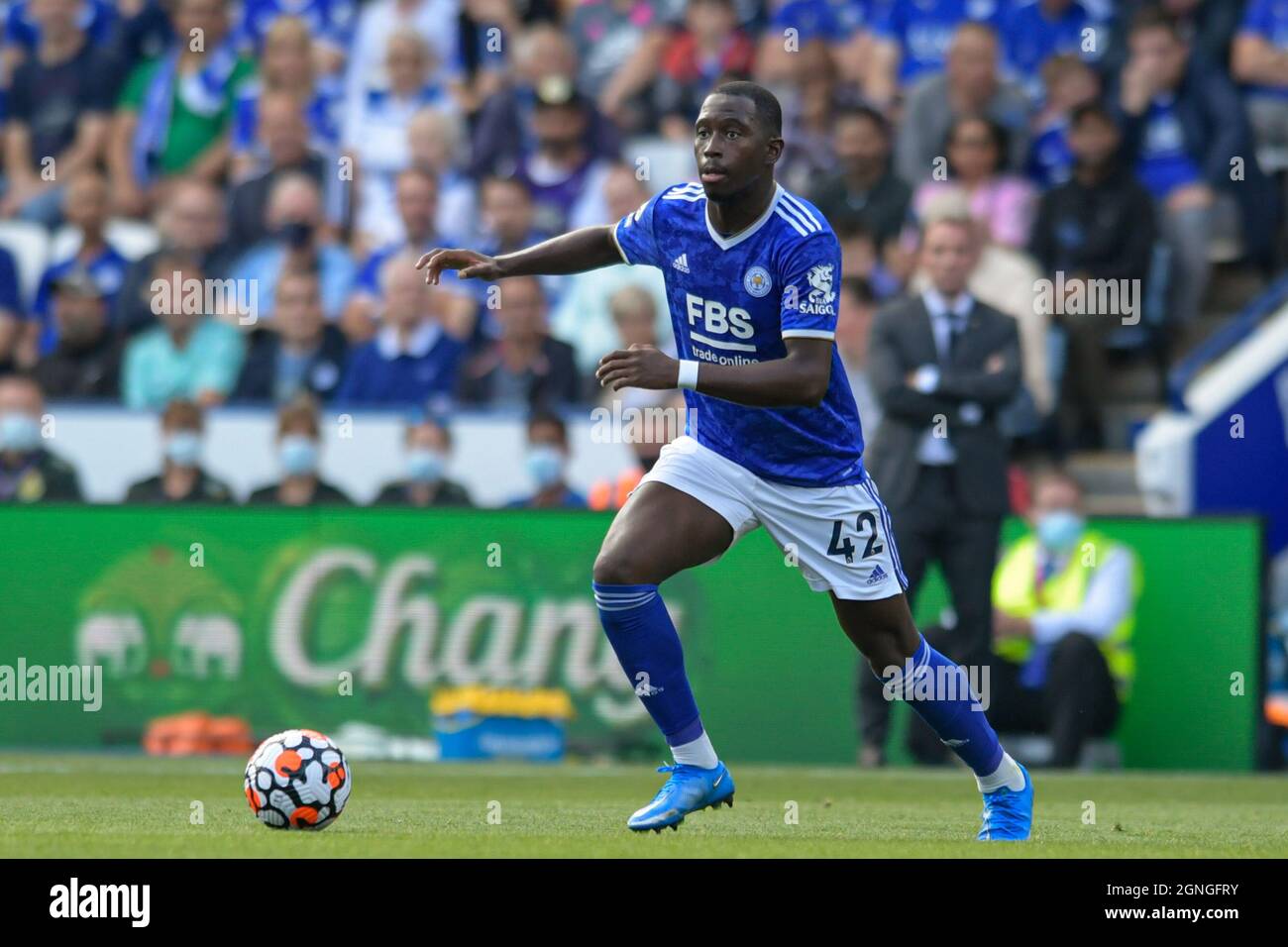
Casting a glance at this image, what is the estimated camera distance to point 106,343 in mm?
16172

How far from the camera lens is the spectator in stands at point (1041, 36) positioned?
15.9 m

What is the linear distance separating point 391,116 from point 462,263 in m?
8.70

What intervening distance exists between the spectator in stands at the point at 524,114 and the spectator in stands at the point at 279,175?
111 cm

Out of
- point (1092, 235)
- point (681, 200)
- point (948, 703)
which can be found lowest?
point (948, 703)

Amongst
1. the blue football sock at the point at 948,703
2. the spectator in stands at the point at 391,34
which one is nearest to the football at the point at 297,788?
the blue football sock at the point at 948,703

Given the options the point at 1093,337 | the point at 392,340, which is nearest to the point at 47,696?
the point at 392,340

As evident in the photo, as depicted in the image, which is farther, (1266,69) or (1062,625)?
(1266,69)

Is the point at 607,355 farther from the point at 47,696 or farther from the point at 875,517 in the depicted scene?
the point at 47,696

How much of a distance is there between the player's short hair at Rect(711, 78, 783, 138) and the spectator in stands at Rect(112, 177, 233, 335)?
29.6 ft

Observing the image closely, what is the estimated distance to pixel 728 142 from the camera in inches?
303

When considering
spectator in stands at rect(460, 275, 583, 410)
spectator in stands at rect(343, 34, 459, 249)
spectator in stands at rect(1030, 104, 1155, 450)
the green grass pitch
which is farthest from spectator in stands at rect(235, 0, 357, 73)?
the green grass pitch

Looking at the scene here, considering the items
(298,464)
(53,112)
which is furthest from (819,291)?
(53,112)

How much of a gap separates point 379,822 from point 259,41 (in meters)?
10.8

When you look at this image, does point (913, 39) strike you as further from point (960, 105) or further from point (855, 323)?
point (855, 323)
